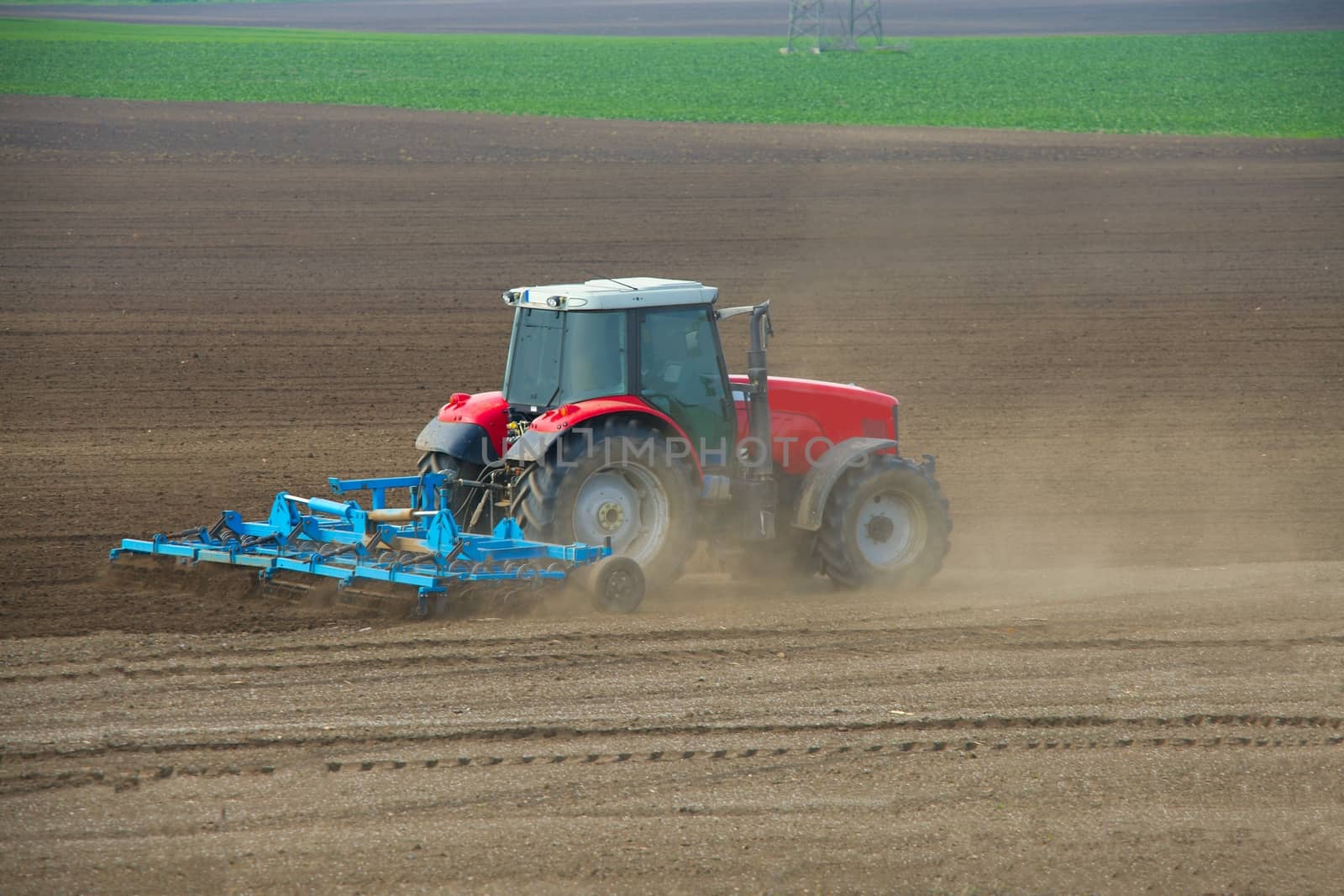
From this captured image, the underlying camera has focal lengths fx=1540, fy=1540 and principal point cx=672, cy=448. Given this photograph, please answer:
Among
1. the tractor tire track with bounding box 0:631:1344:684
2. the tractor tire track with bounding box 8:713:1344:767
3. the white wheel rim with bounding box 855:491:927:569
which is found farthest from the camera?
the white wheel rim with bounding box 855:491:927:569

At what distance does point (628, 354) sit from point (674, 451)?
670 millimetres

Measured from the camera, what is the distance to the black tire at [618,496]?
936cm

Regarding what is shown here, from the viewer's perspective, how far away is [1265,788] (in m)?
6.92

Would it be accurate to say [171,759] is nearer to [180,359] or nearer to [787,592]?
[787,592]

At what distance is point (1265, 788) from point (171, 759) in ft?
16.1

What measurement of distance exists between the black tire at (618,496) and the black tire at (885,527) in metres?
1.05

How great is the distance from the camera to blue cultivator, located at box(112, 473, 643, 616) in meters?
9.09

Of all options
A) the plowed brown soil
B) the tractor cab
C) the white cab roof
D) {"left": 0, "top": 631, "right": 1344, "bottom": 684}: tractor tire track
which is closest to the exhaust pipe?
the tractor cab

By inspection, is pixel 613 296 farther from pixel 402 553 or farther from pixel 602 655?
pixel 602 655

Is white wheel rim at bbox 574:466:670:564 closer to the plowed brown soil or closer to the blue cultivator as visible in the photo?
the blue cultivator

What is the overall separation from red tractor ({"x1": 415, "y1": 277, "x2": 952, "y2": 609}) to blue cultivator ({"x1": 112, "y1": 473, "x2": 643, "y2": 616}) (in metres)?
0.31

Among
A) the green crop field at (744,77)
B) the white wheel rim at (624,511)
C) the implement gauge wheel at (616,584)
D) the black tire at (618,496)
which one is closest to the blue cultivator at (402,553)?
the implement gauge wheel at (616,584)

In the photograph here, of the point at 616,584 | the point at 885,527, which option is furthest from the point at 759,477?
the point at 616,584

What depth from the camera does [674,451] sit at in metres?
9.67
